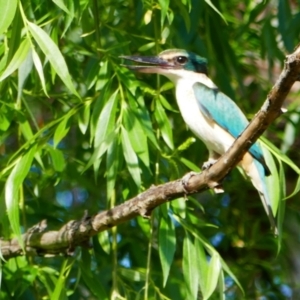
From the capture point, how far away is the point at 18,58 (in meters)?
2.40

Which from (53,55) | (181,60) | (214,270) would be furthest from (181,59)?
(53,55)

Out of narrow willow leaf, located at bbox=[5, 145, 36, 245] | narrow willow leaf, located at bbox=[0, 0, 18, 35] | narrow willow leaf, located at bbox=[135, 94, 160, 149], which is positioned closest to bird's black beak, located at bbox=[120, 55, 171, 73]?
narrow willow leaf, located at bbox=[135, 94, 160, 149]

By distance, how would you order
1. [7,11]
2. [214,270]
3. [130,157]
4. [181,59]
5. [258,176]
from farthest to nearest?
[181,59]
[258,176]
[214,270]
[130,157]
[7,11]

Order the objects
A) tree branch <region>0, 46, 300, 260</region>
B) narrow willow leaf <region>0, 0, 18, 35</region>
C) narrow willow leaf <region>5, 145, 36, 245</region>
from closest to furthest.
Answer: tree branch <region>0, 46, 300, 260</region> → narrow willow leaf <region>0, 0, 18, 35</region> → narrow willow leaf <region>5, 145, 36, 245</region>

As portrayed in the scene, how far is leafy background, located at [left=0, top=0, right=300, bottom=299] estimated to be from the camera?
283cm

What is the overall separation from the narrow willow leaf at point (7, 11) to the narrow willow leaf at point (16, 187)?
603 mm

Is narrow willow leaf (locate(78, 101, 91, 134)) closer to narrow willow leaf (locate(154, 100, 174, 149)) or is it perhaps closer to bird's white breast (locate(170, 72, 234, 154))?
narrow willow leaf (locate(154, 100, 174, 149))

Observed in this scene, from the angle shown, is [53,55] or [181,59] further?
[181,59]

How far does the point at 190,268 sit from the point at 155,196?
0.34 m

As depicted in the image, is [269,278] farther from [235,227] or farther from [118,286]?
[118,286]

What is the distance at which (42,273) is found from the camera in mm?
3084

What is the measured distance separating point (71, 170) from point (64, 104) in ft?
0.78

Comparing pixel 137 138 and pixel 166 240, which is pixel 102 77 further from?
pixel 166 240

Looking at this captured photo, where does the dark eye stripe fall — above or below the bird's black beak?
below
